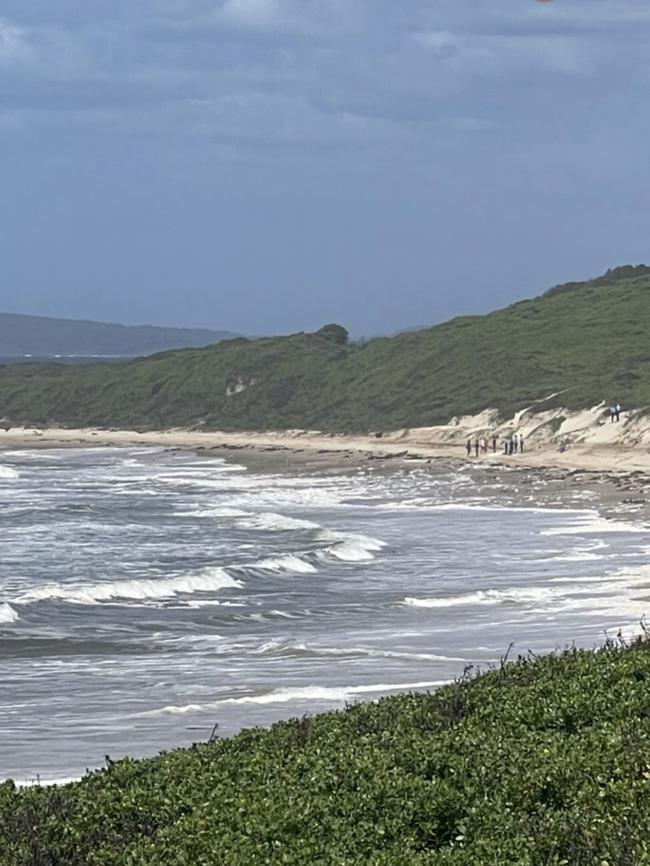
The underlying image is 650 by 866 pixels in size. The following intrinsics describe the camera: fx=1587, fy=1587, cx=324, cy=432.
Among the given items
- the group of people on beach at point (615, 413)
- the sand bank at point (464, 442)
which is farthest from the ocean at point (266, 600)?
the group of people on beach at point (615, 413)

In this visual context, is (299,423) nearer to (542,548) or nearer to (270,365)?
(270,365)

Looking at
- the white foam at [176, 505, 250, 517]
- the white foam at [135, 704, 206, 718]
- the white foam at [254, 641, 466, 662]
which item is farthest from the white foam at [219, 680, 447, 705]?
the white foam at [176, 505, 250, 517]

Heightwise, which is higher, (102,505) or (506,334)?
(506,334)

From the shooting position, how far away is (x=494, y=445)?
65.0 m

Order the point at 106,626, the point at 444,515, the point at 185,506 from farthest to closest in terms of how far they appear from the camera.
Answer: the point at 185,506, the point at 444,515, the point at 106,626

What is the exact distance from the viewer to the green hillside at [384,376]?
77375mm

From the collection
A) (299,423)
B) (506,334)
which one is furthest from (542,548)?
(506,334)

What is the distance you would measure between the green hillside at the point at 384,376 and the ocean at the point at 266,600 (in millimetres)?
27372

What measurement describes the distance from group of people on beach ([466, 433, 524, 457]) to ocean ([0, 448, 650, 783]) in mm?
14076

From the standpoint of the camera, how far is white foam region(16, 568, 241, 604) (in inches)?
1041

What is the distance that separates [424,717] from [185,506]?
113 ft

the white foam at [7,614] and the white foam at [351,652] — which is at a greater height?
the white foam at [7,614]

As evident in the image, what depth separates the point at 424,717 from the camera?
36.1 feet

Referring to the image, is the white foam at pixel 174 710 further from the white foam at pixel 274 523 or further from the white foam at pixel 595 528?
the white foam at pixel 274 523
